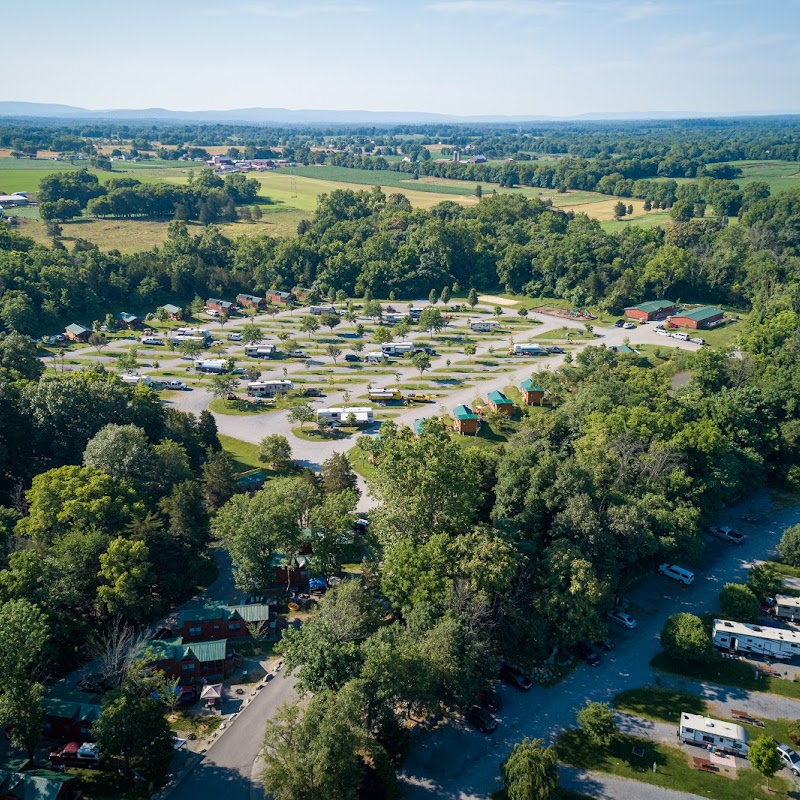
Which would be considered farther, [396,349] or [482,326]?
[482,326]

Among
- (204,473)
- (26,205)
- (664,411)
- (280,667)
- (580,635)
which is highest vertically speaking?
(26,205)

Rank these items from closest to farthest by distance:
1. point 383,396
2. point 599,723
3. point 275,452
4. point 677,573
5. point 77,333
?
point 599,723 < point 677,573 < point 275,452 < point 383,396 < point 77,333

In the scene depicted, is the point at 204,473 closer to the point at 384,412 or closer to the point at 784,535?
the point at 384,412

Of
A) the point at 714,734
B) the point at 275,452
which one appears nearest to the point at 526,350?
the point at 275,452

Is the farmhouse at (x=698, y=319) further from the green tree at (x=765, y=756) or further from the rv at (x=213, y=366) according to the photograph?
the green tree at (x=765, y=756)

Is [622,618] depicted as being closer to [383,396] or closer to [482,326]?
[383,396]

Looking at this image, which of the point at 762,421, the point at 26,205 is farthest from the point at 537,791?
the point at 26,205
